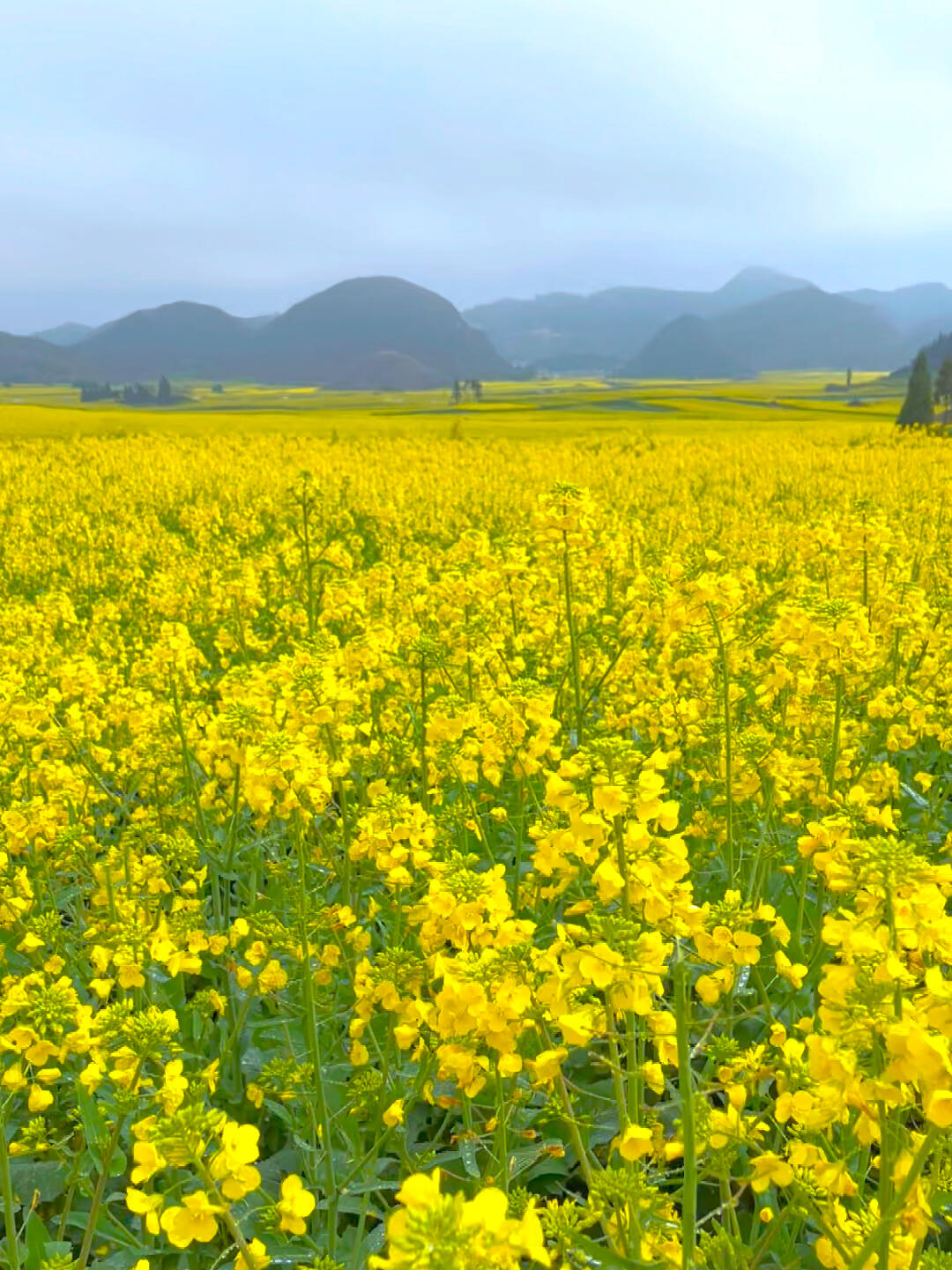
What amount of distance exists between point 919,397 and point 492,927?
43582 mm

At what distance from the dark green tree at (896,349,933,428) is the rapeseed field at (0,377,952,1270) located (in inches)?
1464

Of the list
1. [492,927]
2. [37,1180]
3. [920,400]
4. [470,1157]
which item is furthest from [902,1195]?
[920,400]

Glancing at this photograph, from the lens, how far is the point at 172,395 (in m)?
128

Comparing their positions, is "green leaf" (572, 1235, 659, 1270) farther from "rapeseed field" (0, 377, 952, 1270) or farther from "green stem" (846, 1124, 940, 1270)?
"green stem" (846, 1124, 940, 1270)

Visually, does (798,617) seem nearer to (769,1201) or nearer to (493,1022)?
(769,1201)

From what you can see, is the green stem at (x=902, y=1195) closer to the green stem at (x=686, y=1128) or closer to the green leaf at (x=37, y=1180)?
the green stem at (x=686, y=1128)

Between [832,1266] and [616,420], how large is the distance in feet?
147

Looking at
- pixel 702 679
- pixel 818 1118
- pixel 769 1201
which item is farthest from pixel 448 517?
pixel 818 1118

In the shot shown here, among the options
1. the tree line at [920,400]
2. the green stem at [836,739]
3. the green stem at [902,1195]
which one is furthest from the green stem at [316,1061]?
the tree line at [920,400]

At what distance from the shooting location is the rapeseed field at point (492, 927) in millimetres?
1362

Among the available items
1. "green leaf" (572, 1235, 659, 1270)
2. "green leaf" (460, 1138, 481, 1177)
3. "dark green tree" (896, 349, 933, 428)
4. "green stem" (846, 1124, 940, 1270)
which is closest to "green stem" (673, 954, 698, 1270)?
"green leaf" (572, 1235, 659, 1270)

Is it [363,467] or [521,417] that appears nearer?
[363,467]

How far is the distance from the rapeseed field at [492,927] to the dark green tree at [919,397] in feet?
122

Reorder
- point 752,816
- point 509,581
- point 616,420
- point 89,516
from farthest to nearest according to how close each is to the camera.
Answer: point 616,420
point 89,516
point 509,581
point 752,816
